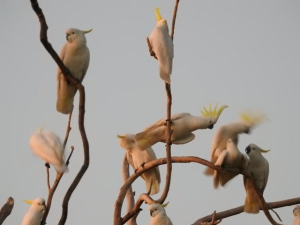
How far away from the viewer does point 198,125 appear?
5.33 metres

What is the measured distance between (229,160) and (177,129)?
47cm

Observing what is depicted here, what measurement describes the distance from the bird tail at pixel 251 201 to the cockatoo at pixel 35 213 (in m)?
1.66

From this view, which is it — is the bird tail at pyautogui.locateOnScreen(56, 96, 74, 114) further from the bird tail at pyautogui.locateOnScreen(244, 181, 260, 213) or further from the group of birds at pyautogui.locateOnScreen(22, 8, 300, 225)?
the bird tail at pyautogui.locateOnScreen(244, 181, 260, 213)

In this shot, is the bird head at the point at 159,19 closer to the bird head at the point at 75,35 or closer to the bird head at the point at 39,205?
the bird head at the point at 75,35

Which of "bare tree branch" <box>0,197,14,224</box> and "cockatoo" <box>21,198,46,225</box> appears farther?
"cockatoo" <box>21,198,46,225</box>

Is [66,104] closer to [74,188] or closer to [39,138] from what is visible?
[39,138]

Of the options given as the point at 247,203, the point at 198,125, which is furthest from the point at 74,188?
the point at 247,203

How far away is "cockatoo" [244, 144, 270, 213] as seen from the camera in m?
5.48

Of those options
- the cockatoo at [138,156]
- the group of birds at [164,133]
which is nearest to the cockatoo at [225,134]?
the group of birds at [164,133]

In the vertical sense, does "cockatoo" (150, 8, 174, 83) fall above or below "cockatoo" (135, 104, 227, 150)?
above

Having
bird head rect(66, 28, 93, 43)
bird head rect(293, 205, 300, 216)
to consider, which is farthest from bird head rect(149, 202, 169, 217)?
bird head rect(293, 205, 300, 216)

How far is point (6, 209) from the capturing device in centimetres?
486

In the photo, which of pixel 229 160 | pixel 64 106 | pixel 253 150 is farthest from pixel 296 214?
pixel 64 106

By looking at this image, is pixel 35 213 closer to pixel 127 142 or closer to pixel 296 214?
pixel 127 142
